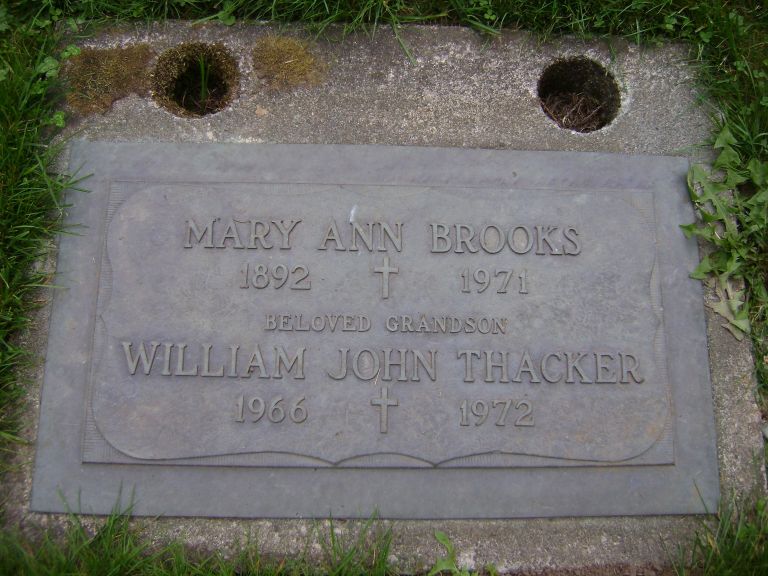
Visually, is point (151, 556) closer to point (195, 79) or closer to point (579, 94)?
point (195, 79)

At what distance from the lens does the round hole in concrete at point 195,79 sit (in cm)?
255

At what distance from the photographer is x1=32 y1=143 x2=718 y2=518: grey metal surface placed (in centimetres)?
215

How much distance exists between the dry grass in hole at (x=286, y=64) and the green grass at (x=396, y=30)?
12 centimetres

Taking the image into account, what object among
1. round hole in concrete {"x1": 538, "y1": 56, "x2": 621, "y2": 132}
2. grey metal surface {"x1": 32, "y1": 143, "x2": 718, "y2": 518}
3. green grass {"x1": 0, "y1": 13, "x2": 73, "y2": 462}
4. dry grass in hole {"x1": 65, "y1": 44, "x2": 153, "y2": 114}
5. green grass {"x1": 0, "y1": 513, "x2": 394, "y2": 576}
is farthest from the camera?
round hole in concrete {"x1": 538, "y1": 56, "x2": 621, "y2": 132}

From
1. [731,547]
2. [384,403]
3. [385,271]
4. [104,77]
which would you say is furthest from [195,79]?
[731,547]

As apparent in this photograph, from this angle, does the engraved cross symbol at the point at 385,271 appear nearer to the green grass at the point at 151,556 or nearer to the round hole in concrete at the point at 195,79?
the green grass at the point at 151,556

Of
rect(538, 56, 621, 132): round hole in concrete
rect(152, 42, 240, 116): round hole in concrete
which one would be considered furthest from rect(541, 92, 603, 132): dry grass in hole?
rect(152, 42, 240, 116): round hole in concrete

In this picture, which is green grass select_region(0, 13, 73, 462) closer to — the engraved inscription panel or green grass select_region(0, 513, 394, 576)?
the engraved inscription panel

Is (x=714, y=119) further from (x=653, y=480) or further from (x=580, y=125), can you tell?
(x=653, y=480)

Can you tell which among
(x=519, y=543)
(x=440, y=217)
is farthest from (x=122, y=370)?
(x=519, y=543)

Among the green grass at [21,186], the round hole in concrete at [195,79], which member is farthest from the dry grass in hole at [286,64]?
the green grass at [21,186]

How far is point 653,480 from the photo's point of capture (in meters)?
2.20

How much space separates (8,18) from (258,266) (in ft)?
4.92

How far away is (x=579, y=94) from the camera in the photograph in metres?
2.74
